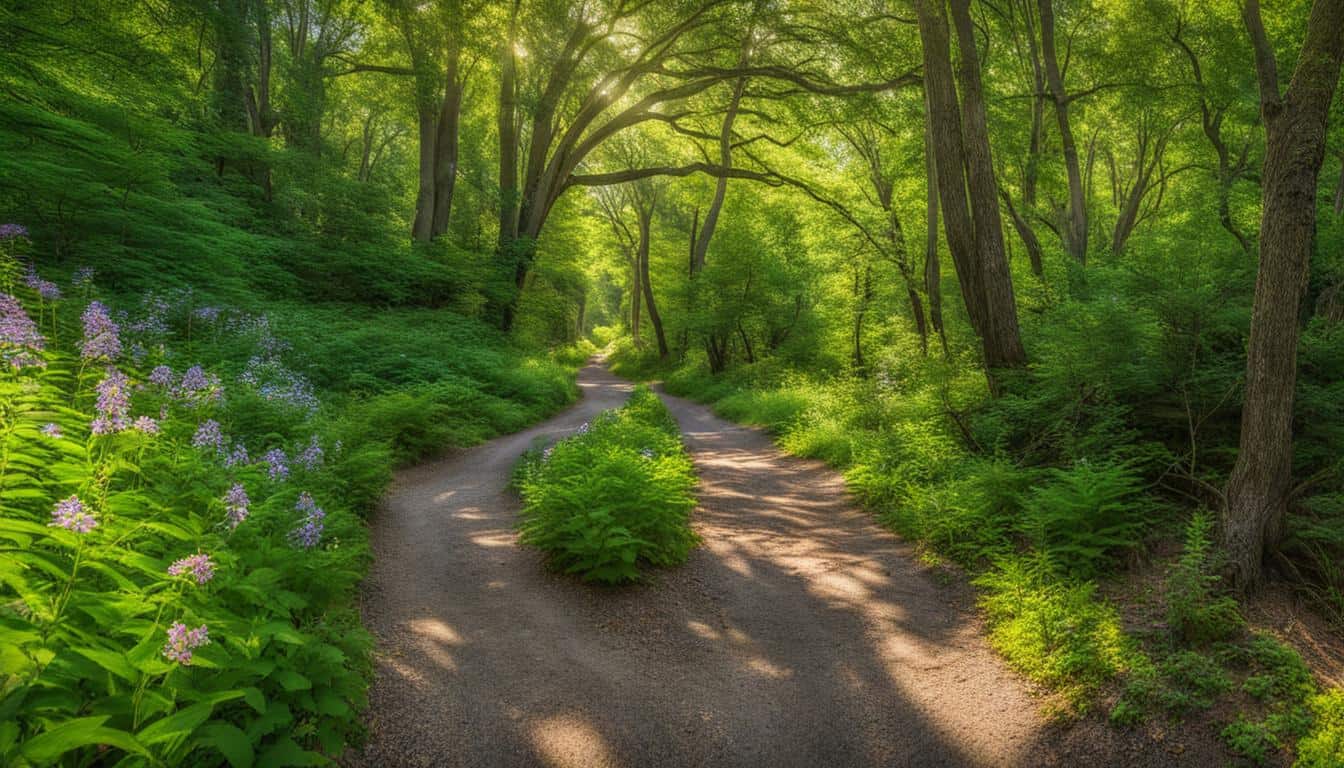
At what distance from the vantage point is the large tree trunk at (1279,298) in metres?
4.33

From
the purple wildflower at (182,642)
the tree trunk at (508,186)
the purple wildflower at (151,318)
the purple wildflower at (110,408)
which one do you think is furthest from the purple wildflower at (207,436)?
the tree trunk at (508,186)

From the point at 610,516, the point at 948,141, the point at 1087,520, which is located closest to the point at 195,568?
the point at 610,516

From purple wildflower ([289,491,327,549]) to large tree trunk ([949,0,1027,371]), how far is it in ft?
29.3

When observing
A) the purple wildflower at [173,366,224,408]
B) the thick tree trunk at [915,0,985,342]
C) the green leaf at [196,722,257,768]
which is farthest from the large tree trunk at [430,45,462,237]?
the green leaf at [196,722,257,768]

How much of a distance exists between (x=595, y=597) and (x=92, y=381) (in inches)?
170

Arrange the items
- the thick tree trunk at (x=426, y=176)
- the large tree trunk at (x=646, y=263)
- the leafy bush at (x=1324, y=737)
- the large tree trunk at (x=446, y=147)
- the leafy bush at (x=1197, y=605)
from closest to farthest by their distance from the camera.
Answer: the leafy bush at (x=1324, y=737) → the leafy bush at (x=1197, y=605) → the large tree trunk at (x=446, y=147) → the thick tree trunk at (x=426, y=176) → the large tree trunk at (x=646, y=263)

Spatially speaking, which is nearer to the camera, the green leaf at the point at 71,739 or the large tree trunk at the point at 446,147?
the green leaf at the point at 71,739

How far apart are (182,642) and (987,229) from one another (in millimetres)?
9993

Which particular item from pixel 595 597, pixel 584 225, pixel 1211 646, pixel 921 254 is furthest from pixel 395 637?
pixel 584 225

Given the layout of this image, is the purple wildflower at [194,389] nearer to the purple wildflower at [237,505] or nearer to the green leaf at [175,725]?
the purple wildflower at [237,505]

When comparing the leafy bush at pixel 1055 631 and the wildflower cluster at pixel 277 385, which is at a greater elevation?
the wildflower cluster at pixel 277 385

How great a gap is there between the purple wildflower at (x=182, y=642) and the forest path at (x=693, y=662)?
4.63 feet

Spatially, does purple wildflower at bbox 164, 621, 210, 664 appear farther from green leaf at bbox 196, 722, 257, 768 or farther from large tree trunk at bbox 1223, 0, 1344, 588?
large tree trunk at bbox 1223, 0, 1344, 588

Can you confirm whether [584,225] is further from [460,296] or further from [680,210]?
[460,296]
